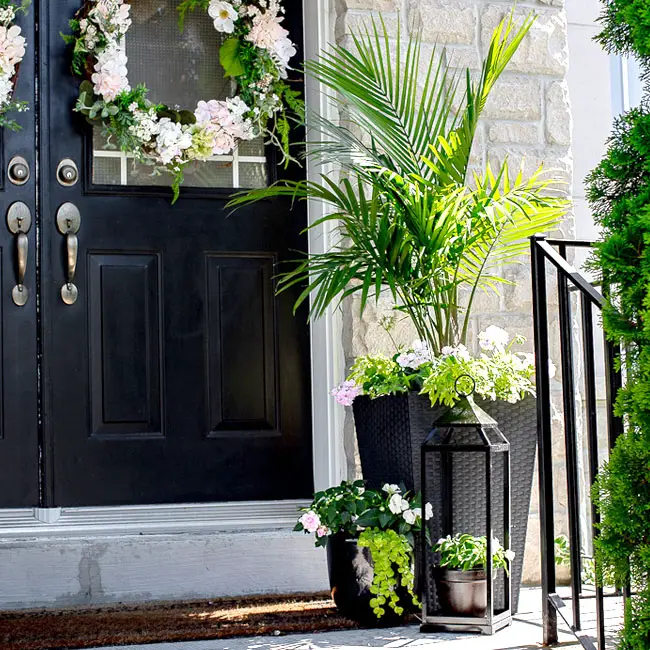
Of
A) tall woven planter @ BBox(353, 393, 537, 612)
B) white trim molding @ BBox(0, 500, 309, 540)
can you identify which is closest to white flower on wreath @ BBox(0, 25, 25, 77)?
white trim molding @ BBox(0, 500, 309, 540)

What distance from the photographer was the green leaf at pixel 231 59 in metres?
3.35

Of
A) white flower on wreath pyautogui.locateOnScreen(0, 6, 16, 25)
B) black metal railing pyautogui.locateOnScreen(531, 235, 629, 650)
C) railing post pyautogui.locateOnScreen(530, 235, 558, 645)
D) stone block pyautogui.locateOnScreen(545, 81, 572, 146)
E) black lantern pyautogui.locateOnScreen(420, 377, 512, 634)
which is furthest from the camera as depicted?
stone block pyautogui.locateOnScreen(545, 81, 572, 146)

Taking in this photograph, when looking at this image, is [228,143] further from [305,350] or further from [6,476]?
[6,476]

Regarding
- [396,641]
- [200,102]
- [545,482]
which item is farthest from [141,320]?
[545,482]

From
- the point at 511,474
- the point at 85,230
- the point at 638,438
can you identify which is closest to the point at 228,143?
the point at 85,230

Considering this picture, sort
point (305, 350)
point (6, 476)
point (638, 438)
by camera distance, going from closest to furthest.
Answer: point (638, 438), point (6, 476), point (305, 350)

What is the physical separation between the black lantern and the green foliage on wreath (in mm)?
53

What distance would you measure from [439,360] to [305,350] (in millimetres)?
867

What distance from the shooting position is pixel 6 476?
3152 millimetres

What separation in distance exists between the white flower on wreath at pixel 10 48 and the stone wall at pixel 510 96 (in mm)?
1048

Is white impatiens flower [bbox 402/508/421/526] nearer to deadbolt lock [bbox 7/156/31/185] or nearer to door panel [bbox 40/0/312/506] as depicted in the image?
door panel [bbox 40/0/312/506]

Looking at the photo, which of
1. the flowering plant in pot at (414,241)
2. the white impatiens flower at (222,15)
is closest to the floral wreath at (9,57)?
the white impatiens flower at (222,15)

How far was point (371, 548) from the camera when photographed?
2545mm

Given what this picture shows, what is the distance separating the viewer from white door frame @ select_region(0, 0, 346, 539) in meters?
3.09
